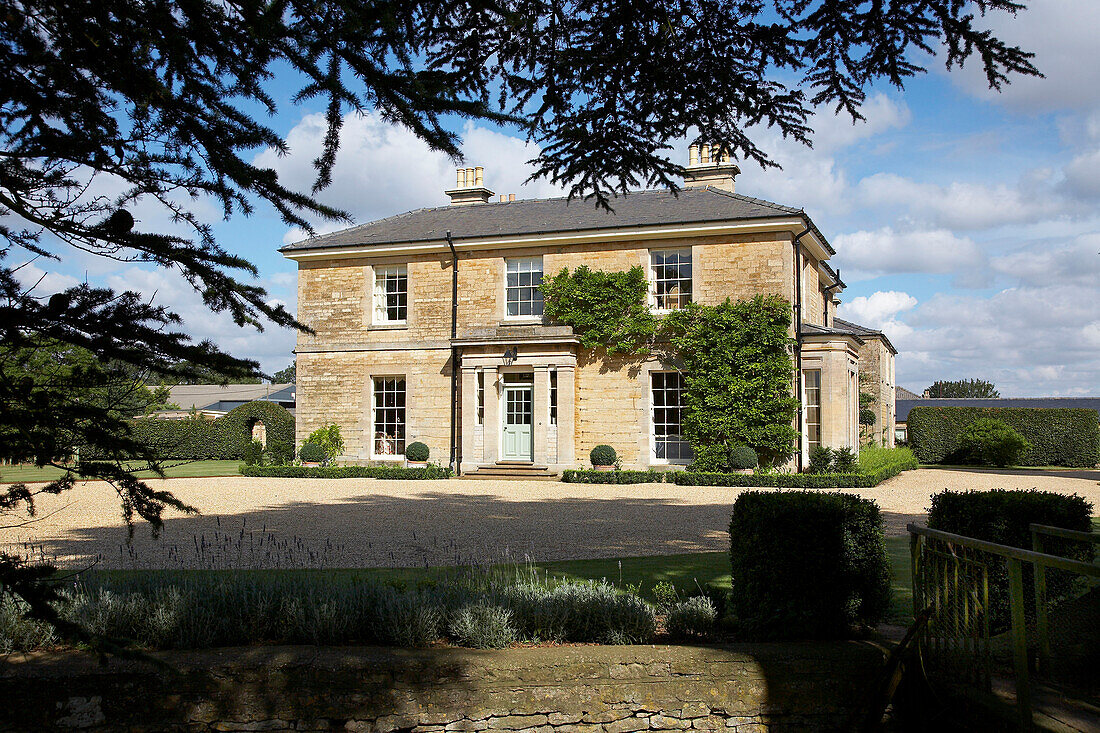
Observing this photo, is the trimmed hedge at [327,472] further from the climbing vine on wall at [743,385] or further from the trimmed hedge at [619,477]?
the climbing vine on wall at [743,385]

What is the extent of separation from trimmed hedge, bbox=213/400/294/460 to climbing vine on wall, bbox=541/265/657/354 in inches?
429

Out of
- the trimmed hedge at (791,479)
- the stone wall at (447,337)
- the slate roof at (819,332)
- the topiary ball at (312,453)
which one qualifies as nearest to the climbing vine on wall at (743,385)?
the slate roof at (819,332)

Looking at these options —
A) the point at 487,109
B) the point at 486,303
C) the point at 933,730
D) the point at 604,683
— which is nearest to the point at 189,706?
the point at 604,683

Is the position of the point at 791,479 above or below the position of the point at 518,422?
below

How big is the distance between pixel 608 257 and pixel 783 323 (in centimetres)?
476

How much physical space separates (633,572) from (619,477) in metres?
11.0

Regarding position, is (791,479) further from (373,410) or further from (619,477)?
(373,410)

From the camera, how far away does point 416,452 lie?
21.3 metres

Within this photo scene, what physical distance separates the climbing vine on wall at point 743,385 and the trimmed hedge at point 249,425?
13479 mm

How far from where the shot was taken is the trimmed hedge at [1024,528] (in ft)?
16.1

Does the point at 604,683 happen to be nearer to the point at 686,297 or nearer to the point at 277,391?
the point at 686,297

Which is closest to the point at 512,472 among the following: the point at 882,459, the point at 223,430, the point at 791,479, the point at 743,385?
the point at 743,385

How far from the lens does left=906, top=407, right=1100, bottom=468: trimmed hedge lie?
24234mm

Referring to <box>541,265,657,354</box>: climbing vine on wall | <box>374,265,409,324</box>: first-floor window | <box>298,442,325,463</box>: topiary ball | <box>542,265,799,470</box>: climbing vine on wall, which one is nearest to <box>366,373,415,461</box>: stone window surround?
<box>298,442,325,463</box>: topiary ball
